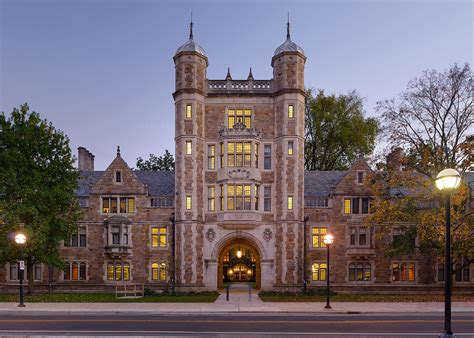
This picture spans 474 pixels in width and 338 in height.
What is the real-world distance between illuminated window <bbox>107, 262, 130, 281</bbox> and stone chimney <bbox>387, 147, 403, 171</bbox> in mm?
21198

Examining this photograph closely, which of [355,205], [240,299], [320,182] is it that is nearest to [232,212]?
[240,299]

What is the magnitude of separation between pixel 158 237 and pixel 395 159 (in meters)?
19.8

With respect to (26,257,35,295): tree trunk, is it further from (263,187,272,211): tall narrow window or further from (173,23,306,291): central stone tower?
(263,187,272,211): tall narrow window

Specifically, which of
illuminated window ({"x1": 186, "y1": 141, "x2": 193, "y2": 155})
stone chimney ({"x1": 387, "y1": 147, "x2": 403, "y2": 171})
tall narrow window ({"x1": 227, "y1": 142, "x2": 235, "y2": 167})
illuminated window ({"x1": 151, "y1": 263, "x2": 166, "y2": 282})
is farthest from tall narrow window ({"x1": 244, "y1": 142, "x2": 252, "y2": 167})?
illuminated window ({"x1": 151, "y1": 263, "x2": 166, "y2": 282})

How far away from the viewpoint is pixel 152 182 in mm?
36844

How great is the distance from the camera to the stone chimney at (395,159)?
98.8ft

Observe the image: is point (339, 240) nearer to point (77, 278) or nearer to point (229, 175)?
point (229, 175)

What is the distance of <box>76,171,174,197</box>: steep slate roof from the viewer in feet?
116

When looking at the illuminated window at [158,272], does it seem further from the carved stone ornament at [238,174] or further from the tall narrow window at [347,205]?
the tall narrow window at [347,205]

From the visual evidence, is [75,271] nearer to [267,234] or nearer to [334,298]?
[267,234]

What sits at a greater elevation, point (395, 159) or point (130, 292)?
point (395, 159)

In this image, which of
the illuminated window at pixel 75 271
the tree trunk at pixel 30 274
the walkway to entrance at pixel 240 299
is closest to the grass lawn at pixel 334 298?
the walkway to entrance at pixel 240 299

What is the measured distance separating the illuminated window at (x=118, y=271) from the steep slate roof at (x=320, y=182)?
15.5 meters

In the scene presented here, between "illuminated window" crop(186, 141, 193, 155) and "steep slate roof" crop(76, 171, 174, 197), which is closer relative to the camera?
"illuminated window" crop(186, 141, 193, 155)
